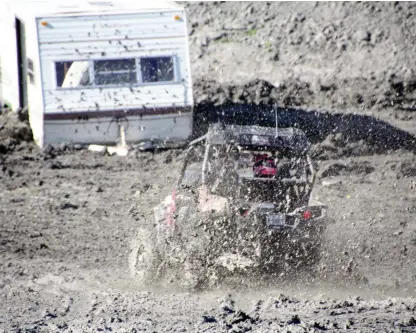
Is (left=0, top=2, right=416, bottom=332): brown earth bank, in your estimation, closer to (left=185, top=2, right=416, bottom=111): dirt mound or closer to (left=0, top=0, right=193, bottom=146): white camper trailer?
(left=185, top=2, right=416, bottom=111): dirt mound

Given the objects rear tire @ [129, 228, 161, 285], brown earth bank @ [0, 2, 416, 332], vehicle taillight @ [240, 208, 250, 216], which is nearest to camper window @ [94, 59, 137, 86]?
brown earth bank @ [0, 2, 416, 332]

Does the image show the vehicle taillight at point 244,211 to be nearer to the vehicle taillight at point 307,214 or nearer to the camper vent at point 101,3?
the vehicle taillight at point 307,214

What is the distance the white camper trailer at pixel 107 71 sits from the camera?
44.1ft

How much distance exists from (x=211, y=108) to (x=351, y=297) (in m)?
8.31

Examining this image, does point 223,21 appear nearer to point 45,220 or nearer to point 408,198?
point 408,198

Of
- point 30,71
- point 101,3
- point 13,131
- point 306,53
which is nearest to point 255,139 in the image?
point 101,3

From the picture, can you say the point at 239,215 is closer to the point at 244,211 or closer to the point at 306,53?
the point at 244,211

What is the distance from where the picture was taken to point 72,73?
13.7 m

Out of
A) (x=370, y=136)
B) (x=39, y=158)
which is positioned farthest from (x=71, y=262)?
(x=370, y=136)

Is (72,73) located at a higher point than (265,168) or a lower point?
higher

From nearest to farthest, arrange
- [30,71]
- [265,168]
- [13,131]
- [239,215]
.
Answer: [239,215], [265,168], [30,71], [13,131]

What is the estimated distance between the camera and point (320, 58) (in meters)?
17.6

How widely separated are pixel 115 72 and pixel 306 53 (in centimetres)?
539

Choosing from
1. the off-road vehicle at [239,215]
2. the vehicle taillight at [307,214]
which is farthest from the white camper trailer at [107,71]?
the vehicle taillight at [307,214]
